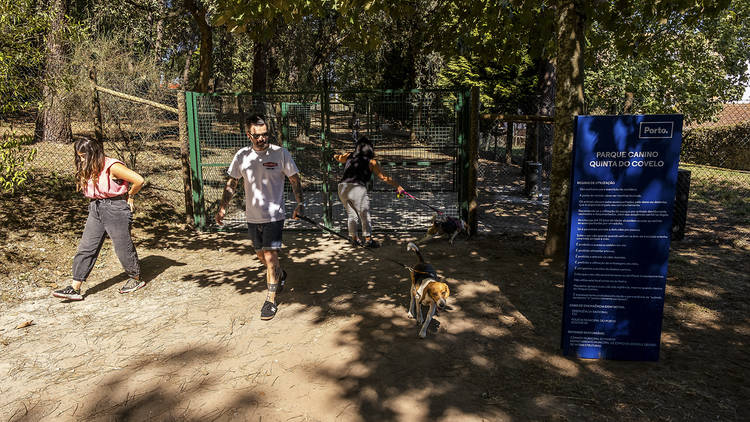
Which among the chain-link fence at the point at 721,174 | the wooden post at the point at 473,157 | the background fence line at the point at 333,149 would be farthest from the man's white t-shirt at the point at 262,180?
the chain-link fence at the point at 721,174

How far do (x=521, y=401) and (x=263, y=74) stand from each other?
16306mm

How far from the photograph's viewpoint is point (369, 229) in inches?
292

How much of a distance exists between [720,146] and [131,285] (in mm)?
23309

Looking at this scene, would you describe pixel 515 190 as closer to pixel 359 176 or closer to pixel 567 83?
pixel 359 176

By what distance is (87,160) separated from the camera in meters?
5.23

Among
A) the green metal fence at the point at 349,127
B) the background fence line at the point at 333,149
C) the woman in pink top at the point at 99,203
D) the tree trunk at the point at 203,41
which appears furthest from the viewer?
the background fence line at the point at 333,149

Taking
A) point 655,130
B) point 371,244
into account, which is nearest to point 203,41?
point 371,244

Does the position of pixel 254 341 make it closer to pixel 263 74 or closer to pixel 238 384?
pixel 238 384

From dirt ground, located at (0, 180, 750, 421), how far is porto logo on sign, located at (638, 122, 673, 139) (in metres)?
1.87

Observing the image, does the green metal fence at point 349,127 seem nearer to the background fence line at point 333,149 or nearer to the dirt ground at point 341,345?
the background fence line at point 333,149

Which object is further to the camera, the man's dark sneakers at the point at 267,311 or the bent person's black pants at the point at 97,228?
the bent person's black pants at the point at 97,228

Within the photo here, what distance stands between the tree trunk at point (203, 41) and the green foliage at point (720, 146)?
706 inches

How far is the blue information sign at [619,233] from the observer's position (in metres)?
3.54

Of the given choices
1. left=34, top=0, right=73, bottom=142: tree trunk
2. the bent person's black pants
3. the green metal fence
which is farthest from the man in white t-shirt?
left=34, top=0, right=73, bottom=142: tree trunk
